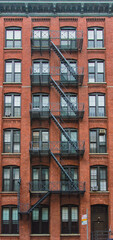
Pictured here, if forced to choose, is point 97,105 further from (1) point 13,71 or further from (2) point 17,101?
(1) point 13,71

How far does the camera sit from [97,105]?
104 ft

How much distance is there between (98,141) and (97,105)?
3.47m

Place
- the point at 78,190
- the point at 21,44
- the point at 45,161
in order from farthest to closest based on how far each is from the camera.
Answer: the point at 21,44 < the point at 45,161 < the point at 78,190

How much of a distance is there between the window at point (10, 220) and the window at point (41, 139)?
597 centimetres

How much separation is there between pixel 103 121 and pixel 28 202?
400 inches

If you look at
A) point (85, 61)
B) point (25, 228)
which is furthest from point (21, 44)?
point (25, 228)

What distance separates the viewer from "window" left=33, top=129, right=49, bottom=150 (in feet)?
101

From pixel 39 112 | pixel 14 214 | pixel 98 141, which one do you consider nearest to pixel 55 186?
pixel 14 214

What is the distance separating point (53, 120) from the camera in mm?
30922

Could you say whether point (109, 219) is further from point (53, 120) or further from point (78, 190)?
point (53, 120)

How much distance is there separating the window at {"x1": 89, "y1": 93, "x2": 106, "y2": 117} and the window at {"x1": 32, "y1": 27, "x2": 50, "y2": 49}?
679cm

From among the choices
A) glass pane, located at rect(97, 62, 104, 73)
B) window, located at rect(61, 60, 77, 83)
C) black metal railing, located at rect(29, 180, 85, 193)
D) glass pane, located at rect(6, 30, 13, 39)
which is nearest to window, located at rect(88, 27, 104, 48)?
glass pane, located at rect(97, 62, 104, 73)

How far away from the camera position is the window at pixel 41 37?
3222 centimetres

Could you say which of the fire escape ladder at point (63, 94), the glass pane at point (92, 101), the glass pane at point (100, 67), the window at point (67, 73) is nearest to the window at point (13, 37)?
the window at point (67, 73)
